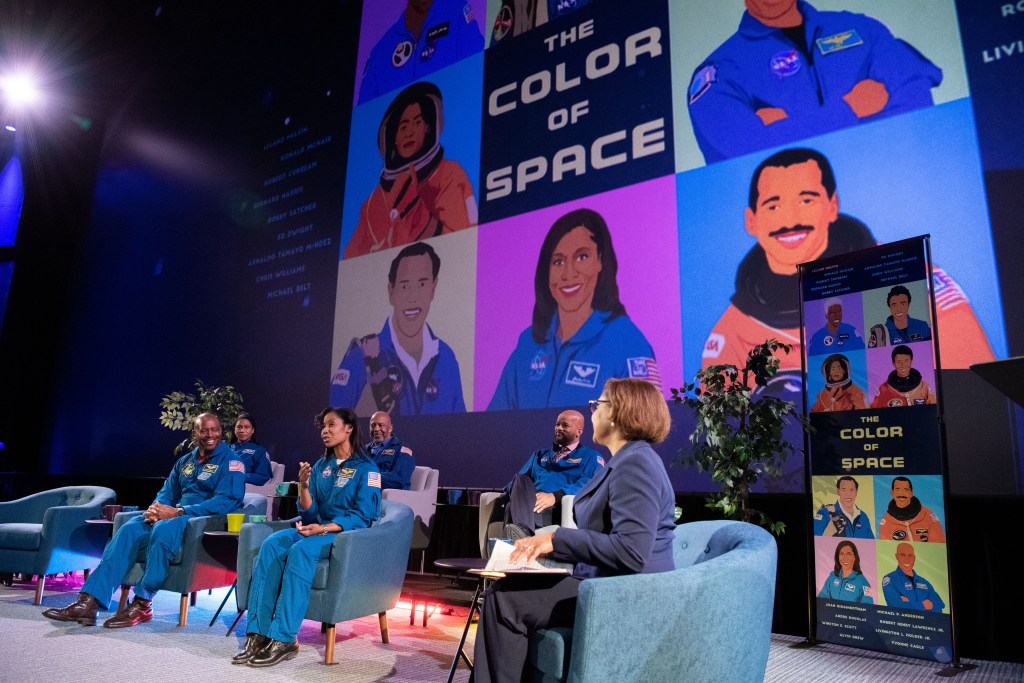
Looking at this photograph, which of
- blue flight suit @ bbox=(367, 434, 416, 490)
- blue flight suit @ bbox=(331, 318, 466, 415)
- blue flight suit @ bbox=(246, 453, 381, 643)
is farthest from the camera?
blue flight suit @ bbox=(331, 318, 466, 415)

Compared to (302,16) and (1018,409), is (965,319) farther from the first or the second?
(302,16)

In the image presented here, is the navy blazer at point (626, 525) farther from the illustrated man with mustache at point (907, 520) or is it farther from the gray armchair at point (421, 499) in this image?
the gray armchair at point (421, 499)

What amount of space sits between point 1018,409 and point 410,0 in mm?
5970

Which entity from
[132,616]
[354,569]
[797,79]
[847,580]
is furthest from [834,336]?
[132,616]

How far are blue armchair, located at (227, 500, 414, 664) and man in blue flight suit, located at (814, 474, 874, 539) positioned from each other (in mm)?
2126

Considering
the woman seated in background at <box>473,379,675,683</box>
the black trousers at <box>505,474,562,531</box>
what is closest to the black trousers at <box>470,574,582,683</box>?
the woman seated in background at <box>473,379,675,683</box>

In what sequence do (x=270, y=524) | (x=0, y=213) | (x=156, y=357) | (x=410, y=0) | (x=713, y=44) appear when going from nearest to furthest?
(x=270, y=524) → (x=713, y=44) → (x=410, y=0) → (x=156, y=357) → (x=0, y=213)

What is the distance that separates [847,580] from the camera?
3.51 metres

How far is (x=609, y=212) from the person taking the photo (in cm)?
514

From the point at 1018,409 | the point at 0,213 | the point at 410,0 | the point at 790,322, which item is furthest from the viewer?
the point at 0,213

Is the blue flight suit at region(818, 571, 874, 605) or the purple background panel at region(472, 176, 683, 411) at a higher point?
the purple background panel at region(472, 176, 683, 411)

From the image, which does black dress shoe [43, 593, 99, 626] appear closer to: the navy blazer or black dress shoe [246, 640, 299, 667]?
black dress shoe [246, 640, 299, 667]

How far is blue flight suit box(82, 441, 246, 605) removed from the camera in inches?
155

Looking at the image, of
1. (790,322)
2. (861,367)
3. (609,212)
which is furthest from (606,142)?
(861,367)
